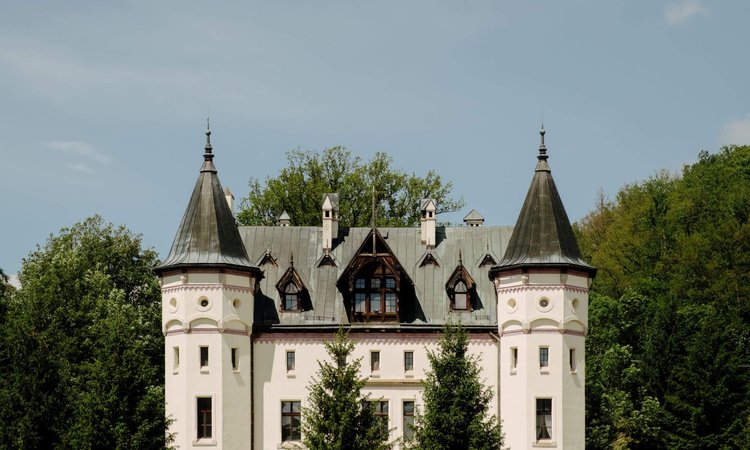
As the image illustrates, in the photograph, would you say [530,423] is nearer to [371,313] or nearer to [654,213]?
[371,313]

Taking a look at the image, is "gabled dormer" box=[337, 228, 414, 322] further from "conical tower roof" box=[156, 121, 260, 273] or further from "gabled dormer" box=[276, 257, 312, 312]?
"conical tower roof" box=[156, 121, 260, 273]

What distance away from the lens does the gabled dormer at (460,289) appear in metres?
64.6

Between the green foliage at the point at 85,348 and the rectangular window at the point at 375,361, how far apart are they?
339 inches

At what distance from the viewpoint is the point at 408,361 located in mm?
63906

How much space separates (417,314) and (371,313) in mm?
1927

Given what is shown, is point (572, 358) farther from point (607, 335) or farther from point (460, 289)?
point (607, 335)

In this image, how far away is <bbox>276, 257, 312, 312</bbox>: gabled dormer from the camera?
64.6 meters

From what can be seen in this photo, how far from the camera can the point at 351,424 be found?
177 ft

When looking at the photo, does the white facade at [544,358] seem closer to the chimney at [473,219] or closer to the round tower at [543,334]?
the round tower at [543,334]

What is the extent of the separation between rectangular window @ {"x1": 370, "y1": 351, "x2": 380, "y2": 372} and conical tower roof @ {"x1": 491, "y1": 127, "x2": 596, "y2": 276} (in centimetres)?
597

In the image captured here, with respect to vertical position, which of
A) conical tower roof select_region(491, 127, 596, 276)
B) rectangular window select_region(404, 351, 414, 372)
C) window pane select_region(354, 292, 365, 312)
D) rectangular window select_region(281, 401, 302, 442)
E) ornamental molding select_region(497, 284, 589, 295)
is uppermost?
conical tower roof select_region(491, 127, 596, 276)

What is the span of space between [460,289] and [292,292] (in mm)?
6973

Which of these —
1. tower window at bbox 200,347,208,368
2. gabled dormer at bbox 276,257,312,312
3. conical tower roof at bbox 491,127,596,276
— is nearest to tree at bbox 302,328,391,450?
tower window at bbox 200,347,208,368

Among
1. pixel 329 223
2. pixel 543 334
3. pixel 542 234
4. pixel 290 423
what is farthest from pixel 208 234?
pixel 543 334
